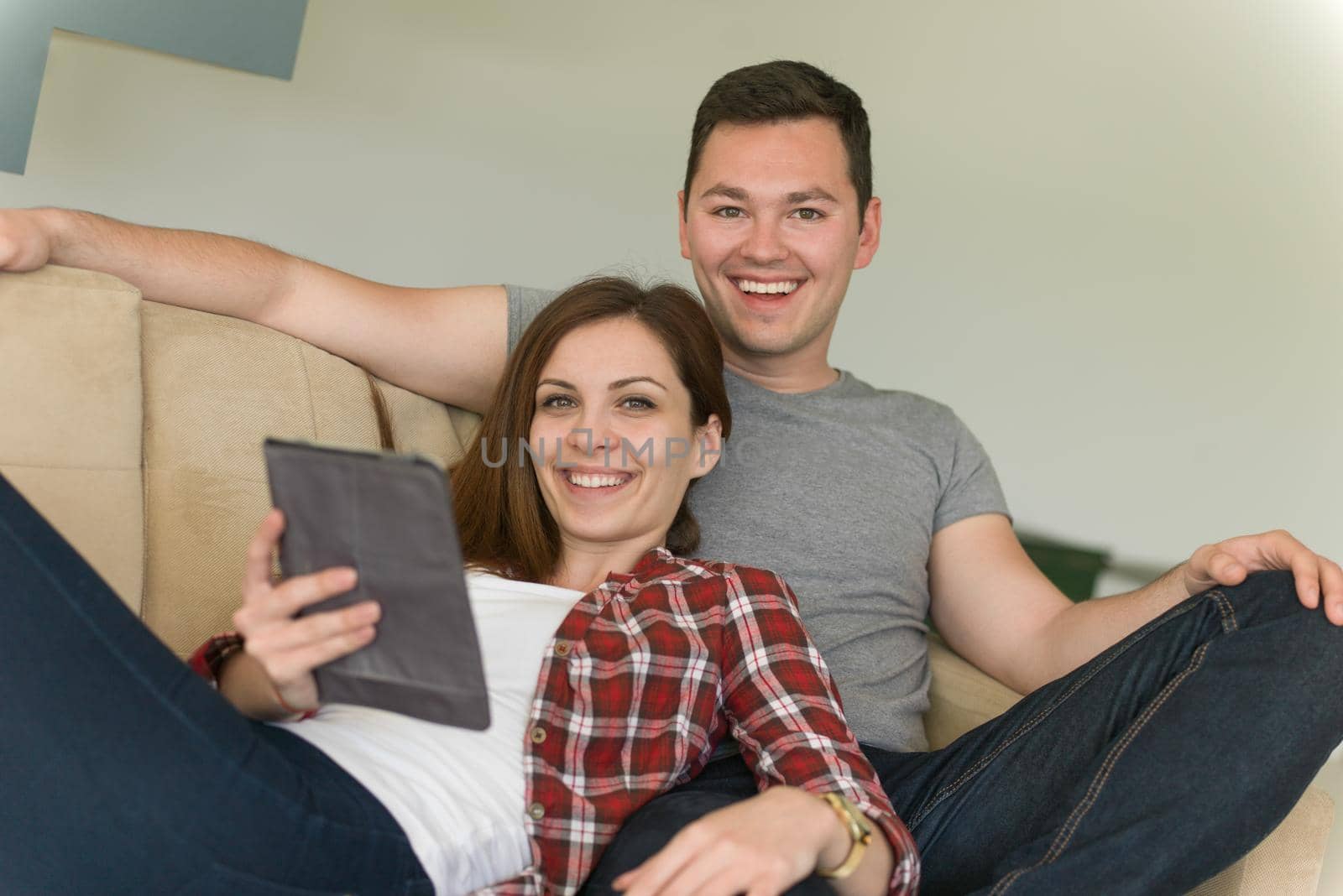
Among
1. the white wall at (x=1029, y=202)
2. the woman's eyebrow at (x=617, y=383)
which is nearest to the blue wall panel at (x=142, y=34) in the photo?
the white wall at (x=1029, y=202)

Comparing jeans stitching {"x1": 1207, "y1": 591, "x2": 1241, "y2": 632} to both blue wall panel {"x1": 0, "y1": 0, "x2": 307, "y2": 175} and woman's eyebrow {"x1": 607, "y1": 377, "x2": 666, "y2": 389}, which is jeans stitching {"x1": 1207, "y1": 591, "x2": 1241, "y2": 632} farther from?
blue wall panel {"x1": 0, "y1": 0, "x2": 307, "y2": 175}

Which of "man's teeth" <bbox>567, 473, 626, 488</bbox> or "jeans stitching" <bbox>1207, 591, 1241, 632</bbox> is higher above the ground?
"jeans stitching" <bbox>1207, 591, 1241, 632</bbox>

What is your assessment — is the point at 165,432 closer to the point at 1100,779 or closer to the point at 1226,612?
the point at 1100,779

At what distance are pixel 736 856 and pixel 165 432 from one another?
0.96 meters

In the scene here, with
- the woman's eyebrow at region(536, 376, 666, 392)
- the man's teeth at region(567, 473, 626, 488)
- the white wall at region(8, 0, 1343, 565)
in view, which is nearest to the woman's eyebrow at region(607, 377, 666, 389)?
the woman's eyebrow at region(536, 376, 666, 392)

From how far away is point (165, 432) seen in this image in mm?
1691

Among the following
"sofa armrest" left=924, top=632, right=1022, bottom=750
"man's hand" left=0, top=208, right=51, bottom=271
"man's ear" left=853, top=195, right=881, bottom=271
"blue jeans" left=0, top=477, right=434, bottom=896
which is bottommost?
"sofa armrest" left=924, top=632, right=1022, bottom=750

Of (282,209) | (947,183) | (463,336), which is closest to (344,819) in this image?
(463,336)

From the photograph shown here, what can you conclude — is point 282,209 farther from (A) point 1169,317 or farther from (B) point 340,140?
(A) point 1169,317

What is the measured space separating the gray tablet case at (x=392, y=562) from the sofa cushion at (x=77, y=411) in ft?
1.67

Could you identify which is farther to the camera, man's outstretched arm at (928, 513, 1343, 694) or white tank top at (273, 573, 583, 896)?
man's outstretched arm at (928, 513, 1343, 694)

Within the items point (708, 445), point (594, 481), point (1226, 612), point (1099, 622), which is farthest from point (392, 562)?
point (1099, 622)

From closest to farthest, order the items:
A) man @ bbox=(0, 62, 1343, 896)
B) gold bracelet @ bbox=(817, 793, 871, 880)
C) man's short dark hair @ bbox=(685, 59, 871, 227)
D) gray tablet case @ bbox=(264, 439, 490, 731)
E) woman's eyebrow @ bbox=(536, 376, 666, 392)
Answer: gray tablet case @ bbox=(264, 439, 490, 731) → gold bracelet @ bbox=(817, 793, 871, 880) → man @ bbox=(0, 62, 1343, 896) → woman's eyebrow @ bbox=(536, 376, 666, 392) → man's short dark hair @ bbox=(685, 59, 871, 227)

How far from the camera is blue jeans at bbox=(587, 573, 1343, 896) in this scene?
1.37 metres
